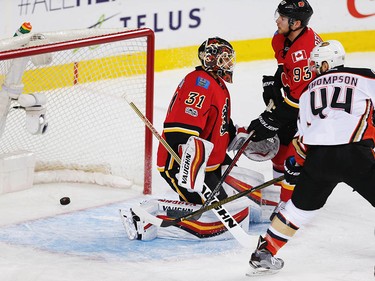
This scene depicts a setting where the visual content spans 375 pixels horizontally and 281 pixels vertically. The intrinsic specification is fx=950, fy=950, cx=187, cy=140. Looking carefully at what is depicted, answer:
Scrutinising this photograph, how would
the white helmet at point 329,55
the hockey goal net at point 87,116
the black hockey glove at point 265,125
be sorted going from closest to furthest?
the white helmet at point 329,55, the black hockey glove at point 265,125, the hockey goal net at point 87,116

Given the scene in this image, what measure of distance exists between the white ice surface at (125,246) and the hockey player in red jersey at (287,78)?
335mm

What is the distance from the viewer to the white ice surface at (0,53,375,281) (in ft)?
11.2

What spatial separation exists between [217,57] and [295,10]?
463mm

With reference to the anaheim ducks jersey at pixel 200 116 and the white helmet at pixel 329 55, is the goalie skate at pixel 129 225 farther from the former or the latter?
the white helmet at pixel 329 55

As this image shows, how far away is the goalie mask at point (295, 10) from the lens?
401cm

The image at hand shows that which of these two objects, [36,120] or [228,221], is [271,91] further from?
[36,120]

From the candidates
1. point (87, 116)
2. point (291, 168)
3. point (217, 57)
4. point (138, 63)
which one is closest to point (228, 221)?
point (291, 168)

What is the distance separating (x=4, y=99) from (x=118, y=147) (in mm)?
757

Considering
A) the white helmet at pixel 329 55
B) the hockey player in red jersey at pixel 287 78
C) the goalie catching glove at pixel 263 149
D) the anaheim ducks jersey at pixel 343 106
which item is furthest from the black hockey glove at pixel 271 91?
the anaheim ducks jersey at pixel 343 106

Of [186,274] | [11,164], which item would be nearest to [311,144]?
[186,274]

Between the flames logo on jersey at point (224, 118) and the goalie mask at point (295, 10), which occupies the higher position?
the goalie mask at point (295, 10)

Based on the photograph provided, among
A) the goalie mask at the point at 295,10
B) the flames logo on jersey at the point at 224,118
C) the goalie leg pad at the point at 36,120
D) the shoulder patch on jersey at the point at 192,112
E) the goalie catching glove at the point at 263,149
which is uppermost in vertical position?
the goalie mask at the point at 295,10

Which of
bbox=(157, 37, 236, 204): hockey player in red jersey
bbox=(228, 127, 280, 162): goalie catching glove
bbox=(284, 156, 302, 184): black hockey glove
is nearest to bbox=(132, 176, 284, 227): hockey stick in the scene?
bbox=(157, 37, 236, 204): hockey player in red jersey

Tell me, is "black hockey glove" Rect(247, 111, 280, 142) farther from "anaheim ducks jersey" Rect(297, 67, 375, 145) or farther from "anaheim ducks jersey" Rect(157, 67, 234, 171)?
"anaheim ducks jersey" Rect(297, 67, 375, 145)
